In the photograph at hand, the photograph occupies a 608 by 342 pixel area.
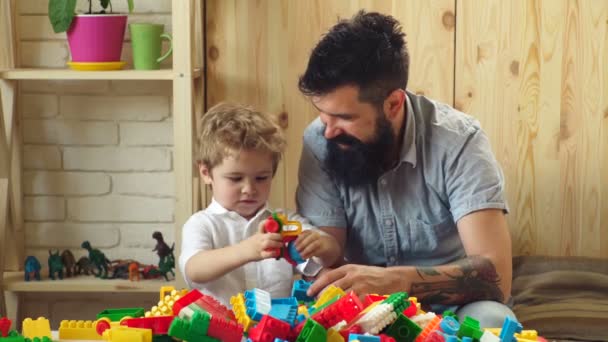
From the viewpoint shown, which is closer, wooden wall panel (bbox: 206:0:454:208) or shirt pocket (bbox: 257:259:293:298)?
shirt pocket (bbox: 257:259:293:298)

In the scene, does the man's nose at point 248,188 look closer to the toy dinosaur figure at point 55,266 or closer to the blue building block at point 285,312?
the blue building block at point 285,312

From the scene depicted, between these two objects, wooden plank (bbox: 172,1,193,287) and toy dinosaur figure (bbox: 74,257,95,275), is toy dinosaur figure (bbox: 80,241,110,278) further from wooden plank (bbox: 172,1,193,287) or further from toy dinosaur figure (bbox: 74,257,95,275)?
wooden plank (bbox: 172,1,193,287)

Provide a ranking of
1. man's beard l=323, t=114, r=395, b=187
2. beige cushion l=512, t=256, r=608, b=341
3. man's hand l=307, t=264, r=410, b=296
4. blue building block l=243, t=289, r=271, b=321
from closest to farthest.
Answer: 1. blue building block l=243, t=289, r=271, b=321
2. man's hand l=307, t=264, r=410, b=296
3. man's beard l=323, t=114, r=395, b=187
4. beige cushion l=512, t=256, r=608, b=341

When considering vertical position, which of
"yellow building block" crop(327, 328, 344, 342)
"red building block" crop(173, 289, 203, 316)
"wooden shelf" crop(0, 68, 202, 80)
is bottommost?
"yellow building block" crop(327, 328, 344, 342)

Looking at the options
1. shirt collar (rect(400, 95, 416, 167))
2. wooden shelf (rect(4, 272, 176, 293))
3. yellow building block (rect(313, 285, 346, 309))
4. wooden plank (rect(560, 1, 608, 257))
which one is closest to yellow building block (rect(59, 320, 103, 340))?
yellow building block (rect(313, 285, 346, 309))

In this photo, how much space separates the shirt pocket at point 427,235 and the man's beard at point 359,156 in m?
0.15

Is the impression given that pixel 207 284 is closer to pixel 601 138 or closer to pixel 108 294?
pixel 108 294

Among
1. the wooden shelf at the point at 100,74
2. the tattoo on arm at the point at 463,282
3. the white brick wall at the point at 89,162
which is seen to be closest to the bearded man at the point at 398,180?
the tattoo on arm at the point at 463,282

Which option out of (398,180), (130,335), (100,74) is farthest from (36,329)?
A: (100,74)

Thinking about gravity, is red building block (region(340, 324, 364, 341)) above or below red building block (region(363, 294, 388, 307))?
below

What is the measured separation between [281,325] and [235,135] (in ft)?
2.39

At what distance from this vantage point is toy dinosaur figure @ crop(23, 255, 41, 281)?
2660 millimetres

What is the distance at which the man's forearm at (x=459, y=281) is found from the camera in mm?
2068

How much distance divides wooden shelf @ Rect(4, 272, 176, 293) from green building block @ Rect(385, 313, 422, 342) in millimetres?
1273
